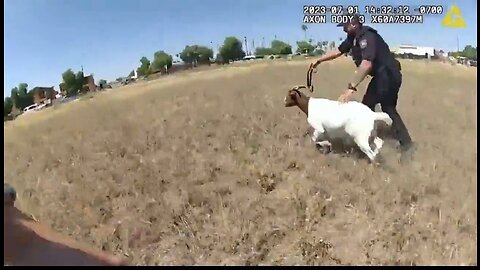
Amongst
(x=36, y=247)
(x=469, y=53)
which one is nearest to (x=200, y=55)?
(x=469, y=53)

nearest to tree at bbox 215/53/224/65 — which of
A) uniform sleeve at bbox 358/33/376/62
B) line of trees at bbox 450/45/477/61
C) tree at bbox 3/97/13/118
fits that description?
uniform sleeve at bbox 358/33/376/62

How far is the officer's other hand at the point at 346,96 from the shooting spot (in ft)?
11.8

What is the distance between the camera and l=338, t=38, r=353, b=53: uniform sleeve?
3.58 meters

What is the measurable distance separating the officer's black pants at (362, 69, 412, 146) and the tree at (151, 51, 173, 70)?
1365mm

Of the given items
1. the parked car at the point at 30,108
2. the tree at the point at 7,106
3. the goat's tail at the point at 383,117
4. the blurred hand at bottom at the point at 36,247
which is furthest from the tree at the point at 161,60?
the blurred hand at bottom at the point at 36,247

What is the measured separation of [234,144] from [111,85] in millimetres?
951

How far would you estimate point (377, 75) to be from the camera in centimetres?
362

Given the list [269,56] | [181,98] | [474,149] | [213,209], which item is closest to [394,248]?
[474,149]

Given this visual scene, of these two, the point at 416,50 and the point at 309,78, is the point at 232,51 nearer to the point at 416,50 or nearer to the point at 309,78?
the point at 309,78

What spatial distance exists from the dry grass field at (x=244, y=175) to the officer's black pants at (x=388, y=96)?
0.05 metres

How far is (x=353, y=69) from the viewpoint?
3.63 m

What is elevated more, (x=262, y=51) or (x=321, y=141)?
(x=262, y=51)

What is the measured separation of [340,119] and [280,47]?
0.64 meters
